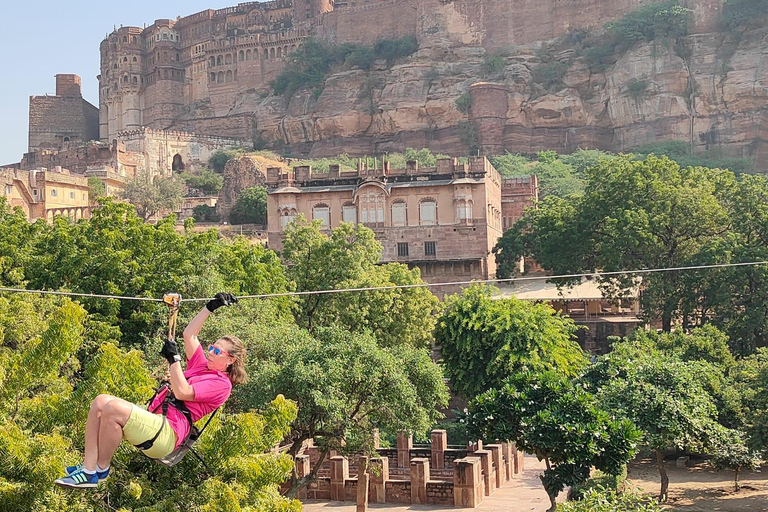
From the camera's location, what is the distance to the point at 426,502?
2697 centimetres

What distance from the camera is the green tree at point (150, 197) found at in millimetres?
74000

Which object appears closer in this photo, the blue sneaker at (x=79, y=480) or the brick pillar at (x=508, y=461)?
the blue sneaker at (x=79, y=480)

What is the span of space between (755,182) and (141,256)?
28360 mm

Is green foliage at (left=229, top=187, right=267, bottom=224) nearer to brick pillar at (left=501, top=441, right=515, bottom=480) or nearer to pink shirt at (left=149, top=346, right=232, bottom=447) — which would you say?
brick pillar at (left=501, top=441, right=515, bottom=480)

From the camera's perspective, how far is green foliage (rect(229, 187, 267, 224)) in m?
69.6

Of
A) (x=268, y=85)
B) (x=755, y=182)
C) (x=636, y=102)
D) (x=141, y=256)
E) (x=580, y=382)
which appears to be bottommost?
(x=580, y=382)

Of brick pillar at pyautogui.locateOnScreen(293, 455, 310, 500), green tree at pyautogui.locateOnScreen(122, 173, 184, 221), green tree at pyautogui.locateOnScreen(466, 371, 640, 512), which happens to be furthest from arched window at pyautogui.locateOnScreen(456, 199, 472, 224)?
green tree at pyautogui.locateOnScreen(122, 173, 184, 221)

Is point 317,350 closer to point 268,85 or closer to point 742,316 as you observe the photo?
point 742,316

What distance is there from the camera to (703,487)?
2966 centimetres

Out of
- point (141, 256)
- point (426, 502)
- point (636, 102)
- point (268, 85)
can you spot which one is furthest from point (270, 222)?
point (268, 85)

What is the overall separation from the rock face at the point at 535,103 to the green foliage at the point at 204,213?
790 inches

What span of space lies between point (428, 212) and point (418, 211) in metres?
0.57

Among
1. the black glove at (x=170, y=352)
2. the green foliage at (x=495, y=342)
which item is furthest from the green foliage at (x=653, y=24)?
the black glove at (x=170, y=352)

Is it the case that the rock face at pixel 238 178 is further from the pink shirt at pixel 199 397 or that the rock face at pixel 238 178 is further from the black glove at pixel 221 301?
the black glove at pixel 221 301
